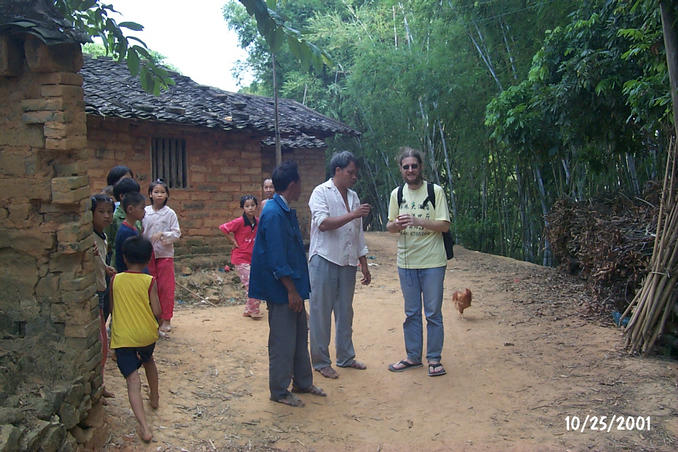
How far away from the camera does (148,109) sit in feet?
31.5

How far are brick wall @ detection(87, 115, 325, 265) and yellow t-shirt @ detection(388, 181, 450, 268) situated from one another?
19.9ft

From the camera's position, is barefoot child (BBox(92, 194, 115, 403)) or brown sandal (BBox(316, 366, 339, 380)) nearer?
barefoot child (BBox(92, 194, 115, 403))

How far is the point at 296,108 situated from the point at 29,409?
13546mm

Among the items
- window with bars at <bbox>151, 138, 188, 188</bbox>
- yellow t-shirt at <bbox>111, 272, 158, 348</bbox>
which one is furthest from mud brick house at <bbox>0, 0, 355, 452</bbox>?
window with bars at <bbox>151, 138, 188, 188</bbox>

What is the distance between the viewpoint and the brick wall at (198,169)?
9602mm

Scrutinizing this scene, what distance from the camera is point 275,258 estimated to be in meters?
4.02

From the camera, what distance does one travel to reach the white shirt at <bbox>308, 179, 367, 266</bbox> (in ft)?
15.5

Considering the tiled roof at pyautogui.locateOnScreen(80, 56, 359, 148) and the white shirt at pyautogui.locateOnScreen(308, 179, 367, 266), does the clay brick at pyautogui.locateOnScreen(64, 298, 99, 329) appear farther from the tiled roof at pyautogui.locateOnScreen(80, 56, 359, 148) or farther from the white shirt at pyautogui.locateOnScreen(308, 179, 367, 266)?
the tiled roof at pyautogui.locateOnScreen(80, 56, 359, 148)

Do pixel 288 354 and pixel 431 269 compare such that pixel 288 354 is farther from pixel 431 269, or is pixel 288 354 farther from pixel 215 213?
pixel 215 213

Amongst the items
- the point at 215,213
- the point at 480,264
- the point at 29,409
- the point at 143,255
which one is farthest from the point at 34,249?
the point at 480,264

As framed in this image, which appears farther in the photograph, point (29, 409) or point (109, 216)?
point (109, 216)
